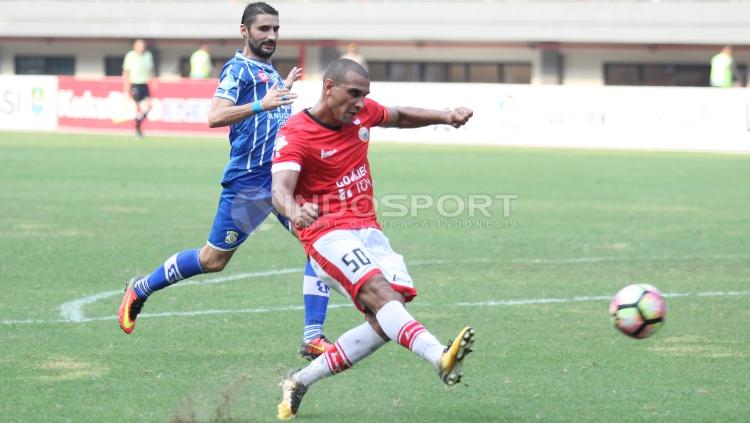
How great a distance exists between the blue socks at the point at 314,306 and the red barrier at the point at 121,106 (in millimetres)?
23946

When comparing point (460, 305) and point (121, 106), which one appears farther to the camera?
point (121, 106)

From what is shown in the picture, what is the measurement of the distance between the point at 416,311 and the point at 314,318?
1651 millimetres

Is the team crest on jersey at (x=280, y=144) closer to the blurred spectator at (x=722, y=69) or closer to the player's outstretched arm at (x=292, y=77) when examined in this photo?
the player's outstretched arm at (x=292, y=77)

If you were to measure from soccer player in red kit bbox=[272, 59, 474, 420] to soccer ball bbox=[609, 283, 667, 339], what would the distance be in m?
1.24

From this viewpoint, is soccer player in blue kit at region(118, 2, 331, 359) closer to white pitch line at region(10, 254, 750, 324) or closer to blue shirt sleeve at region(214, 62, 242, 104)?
blue shirt sleeve at region(214, 62, 242, 104)

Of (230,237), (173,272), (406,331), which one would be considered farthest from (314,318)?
(406,331)

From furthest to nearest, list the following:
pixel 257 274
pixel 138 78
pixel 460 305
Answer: pixel 138 78
pixel 257 274
pixel 460 305

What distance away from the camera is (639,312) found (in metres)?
6.70

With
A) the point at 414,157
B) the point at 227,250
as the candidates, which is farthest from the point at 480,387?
the point at 414,157

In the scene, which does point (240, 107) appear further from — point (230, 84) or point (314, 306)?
point (314, 306)

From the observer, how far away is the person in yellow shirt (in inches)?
1203

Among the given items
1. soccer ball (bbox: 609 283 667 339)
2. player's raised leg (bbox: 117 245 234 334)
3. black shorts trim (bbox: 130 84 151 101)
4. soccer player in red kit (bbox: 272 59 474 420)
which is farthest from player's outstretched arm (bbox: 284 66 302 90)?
black shorts trim (bbox: 130 84 151 101)

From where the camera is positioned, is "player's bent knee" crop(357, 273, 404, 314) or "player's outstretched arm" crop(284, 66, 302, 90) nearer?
"player's bent knee" crop(357, 273, 404, 314)

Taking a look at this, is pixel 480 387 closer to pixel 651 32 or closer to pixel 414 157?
pixel 414 157
